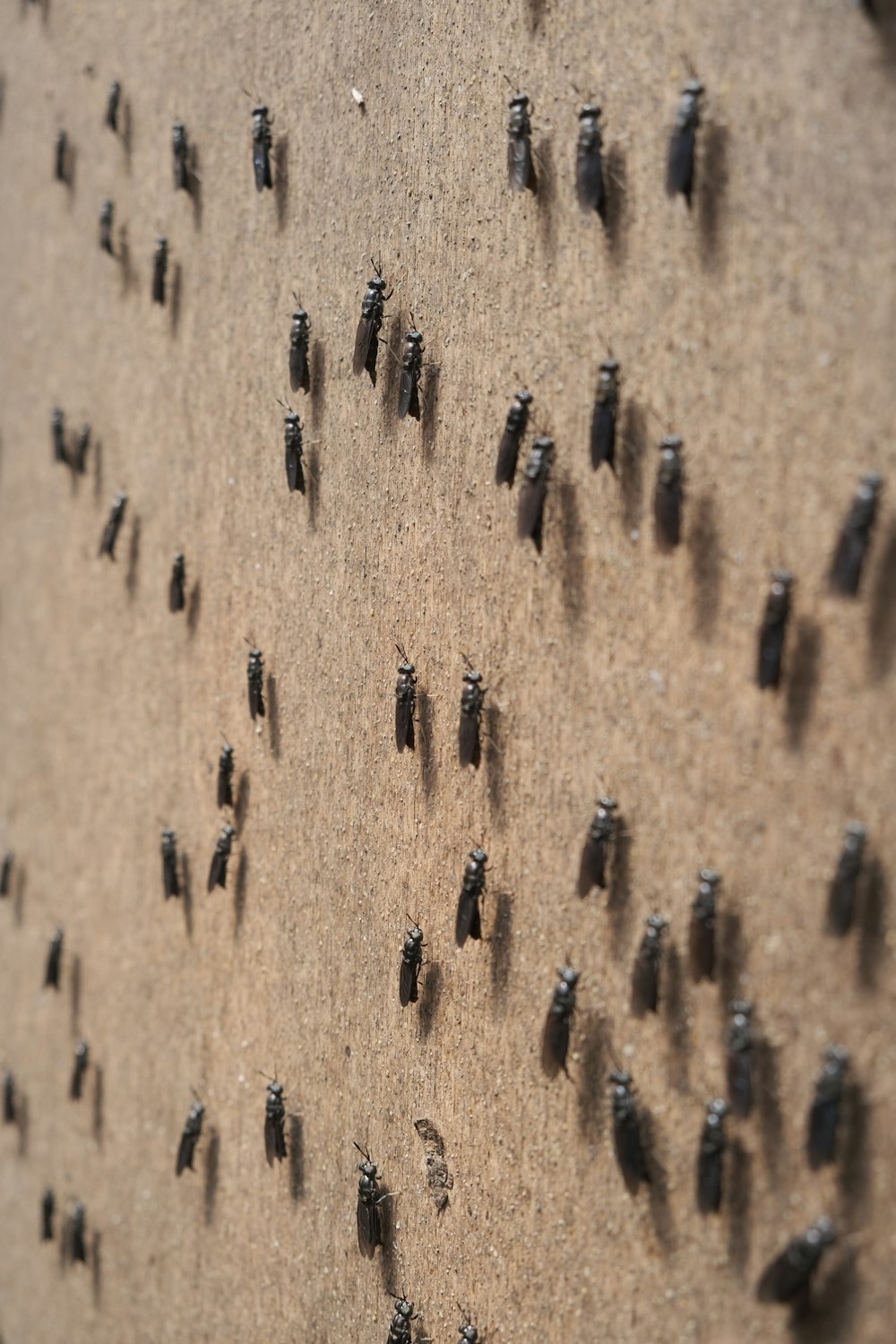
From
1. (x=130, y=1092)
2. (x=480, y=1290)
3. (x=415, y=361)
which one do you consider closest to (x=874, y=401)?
(x=415, y=361)

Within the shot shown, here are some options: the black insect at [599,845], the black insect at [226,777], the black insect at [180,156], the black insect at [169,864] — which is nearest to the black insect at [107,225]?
the black insect at [180,156]

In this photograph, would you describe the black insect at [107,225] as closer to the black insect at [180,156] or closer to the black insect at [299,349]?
the black insect at [180,156]

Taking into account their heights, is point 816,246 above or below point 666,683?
above

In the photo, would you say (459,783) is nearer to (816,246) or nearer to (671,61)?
(816,246)

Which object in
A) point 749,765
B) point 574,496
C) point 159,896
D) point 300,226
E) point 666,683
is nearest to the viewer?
point 749,765

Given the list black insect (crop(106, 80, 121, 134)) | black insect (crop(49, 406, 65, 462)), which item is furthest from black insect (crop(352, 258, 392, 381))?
black insect (crop(49, 406, 65, 462))

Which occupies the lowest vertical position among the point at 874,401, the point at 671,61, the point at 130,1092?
the point at 130,1092

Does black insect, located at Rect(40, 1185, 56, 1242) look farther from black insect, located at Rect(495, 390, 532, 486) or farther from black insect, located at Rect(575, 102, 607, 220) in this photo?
black insect, located at Rect(575, 102, 607, 220)
